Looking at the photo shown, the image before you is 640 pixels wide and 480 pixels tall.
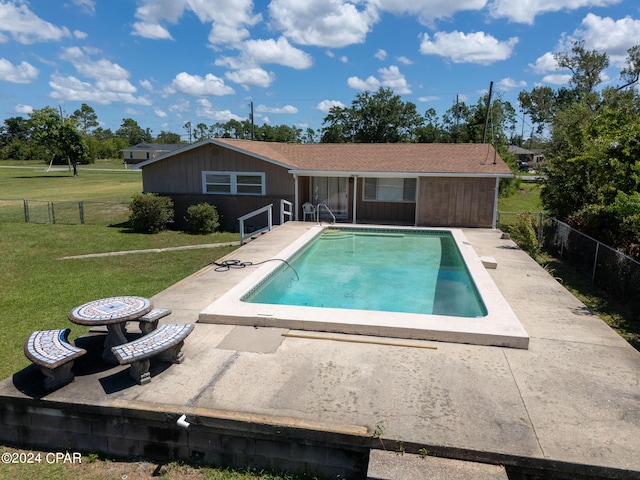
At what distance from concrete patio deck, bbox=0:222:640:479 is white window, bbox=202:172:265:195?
37.7 ft

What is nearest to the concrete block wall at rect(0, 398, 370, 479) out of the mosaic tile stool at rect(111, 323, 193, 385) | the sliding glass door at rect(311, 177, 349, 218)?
the mosaic tile stool at rect(111, 323, 193, 385)

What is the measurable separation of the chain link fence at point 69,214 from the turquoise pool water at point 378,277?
434 inches

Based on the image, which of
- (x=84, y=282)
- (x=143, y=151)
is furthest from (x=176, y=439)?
(x=143, y=151)

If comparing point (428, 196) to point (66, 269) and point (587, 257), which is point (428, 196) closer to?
point (587, 257)

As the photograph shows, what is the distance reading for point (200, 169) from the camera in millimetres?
17766

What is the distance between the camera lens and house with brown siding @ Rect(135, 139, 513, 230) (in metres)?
16.6

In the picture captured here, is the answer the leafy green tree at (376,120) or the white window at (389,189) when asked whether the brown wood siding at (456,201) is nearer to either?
the white window at (389,189)

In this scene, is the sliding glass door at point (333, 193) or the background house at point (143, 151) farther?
the background house at point (143, 151)

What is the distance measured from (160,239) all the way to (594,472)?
578 inches

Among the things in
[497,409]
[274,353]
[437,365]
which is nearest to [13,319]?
[274,353]

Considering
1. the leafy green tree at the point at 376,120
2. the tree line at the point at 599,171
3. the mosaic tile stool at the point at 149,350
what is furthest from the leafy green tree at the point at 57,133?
the mosaic tile stool at the point at 149,350

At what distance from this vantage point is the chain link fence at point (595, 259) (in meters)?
8.62

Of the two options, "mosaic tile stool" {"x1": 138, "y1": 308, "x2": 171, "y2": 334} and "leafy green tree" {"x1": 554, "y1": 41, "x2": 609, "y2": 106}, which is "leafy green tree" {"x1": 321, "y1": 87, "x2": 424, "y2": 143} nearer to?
"leafy green tree" {"x1": 554, "y1": 41, "x2": 609, "y2": 106}

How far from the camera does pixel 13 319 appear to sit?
7.82 metres
